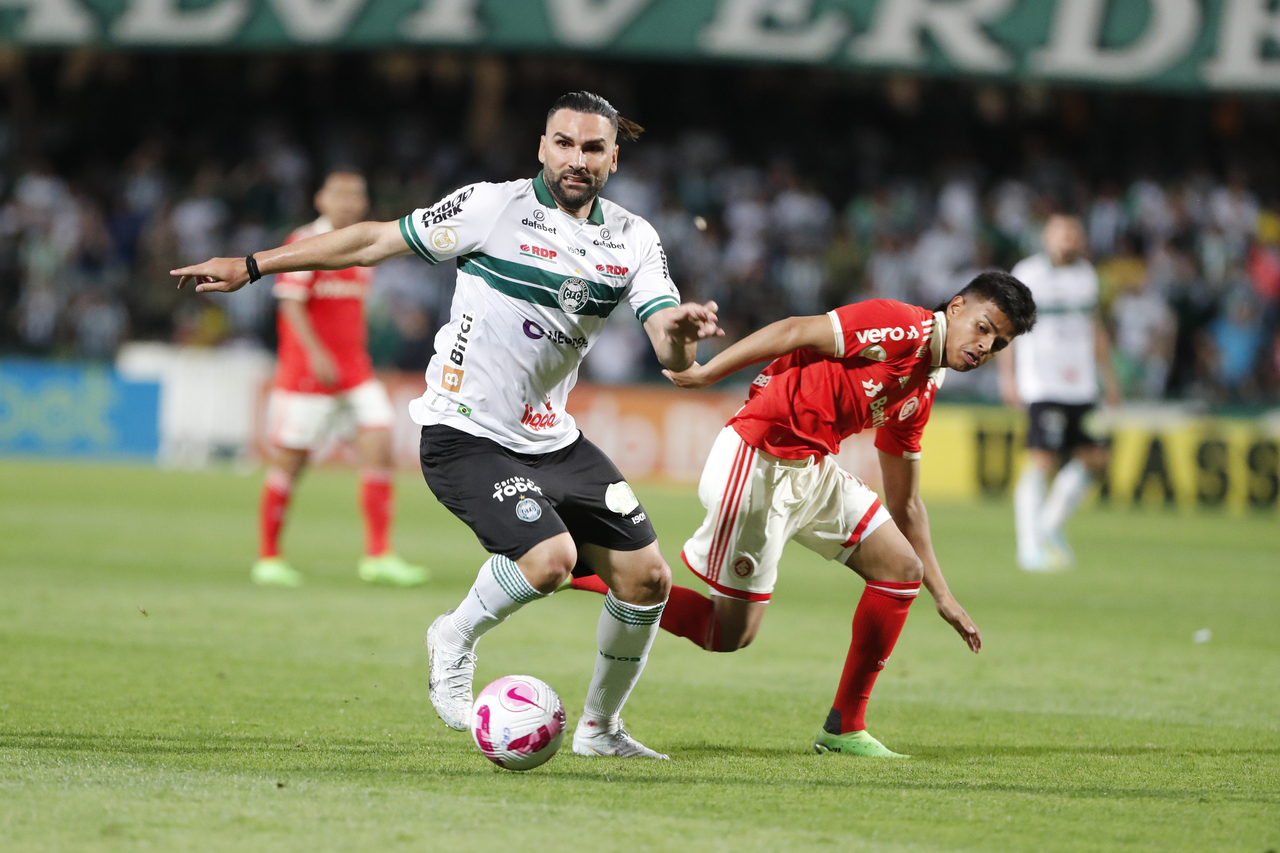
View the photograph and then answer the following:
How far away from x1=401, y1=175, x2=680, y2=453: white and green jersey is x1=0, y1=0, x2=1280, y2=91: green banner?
52.6ft

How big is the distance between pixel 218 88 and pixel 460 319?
21.8 metres

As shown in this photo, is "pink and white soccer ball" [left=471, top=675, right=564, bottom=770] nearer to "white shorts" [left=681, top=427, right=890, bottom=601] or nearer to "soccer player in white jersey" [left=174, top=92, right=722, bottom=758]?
"soccer player in white jersey" [left=174, top=92, right=722, bottom=758]

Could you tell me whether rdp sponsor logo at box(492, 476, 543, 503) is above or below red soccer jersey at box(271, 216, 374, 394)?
below

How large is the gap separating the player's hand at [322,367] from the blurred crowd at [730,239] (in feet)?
34.1

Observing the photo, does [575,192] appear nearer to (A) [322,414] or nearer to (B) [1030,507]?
(A) [322,414]

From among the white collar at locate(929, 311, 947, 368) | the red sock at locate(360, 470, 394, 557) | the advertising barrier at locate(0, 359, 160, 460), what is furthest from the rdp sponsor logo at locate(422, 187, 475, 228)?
the advertising barrier at locate(0, 359, 160, 460)

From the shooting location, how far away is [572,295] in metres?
5.30

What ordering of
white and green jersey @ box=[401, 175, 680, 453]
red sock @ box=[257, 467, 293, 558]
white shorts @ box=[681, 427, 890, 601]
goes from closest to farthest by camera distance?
white and green jersey @ box=[401, 175, 680, 453] → white shorts @ box=[681, 427, 890, 601] → red sock @ box=[257, 467, 293, 558]

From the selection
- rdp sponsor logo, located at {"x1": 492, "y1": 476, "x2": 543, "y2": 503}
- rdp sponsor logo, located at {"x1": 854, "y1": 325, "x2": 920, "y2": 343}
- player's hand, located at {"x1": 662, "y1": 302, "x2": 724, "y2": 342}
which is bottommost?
rdp sponsor logo, located at {"x1": 492, "y1": 476, "x2": 543, "y2": 503}

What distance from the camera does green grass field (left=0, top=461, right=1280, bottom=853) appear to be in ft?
13.8

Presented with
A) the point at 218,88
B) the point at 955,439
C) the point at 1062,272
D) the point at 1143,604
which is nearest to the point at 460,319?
the point at 1143,604

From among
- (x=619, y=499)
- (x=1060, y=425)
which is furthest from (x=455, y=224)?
(x=1060, y=425)

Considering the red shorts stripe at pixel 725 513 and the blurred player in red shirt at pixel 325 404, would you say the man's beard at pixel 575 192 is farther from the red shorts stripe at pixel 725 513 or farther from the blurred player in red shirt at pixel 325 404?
the blurred player in red shirt at pixel 325 404

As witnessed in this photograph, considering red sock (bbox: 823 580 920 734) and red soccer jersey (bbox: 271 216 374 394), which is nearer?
red sock (bbox: 823 580 920 734)
